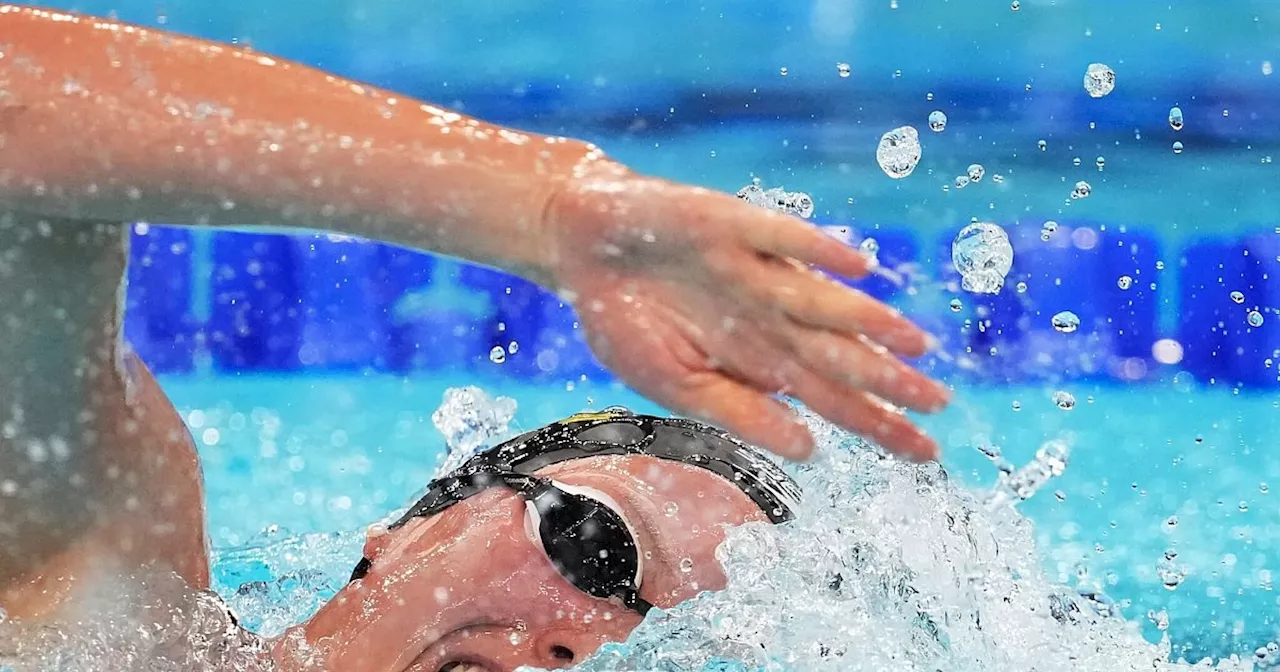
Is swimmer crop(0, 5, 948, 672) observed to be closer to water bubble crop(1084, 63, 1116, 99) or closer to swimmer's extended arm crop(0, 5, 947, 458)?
swimmer's extended arm crop(0, 5, 947, 458)

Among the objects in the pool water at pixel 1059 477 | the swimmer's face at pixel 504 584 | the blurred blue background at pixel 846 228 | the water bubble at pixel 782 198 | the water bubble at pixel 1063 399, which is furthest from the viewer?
the blurred blue background at pixel 846 228

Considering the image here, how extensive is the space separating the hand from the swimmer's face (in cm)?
60

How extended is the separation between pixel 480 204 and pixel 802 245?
0.15 m

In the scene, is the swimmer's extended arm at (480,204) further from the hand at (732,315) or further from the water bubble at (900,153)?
the water bubble at (900,153)

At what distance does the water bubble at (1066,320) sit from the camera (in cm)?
289

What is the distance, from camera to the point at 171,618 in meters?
1.05

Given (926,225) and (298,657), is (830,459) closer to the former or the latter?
(298,657)

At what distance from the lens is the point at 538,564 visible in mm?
1176

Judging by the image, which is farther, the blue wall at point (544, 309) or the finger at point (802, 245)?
the blue wall at point (544, 309)

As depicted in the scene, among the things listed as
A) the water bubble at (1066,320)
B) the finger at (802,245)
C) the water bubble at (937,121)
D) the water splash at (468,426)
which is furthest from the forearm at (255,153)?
the water bubble at (937,121)

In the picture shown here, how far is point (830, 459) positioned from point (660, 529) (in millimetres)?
263

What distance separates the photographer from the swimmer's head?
3.74ft

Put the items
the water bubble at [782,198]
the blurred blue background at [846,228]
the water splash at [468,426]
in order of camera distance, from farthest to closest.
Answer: the blurred blue background at [846,228] → the water bubble at [782,198] → the water splash at [468,426]

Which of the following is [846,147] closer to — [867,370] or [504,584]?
[504,584]
